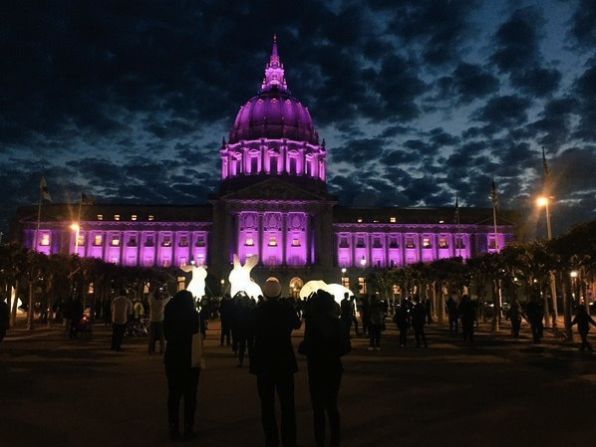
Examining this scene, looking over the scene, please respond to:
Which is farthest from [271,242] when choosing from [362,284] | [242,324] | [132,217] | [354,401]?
[354,401]

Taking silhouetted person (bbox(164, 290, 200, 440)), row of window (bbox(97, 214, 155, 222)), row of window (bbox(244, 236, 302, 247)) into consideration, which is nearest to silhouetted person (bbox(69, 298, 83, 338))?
silhouetted person (bbox(164, 290, 200, 440))

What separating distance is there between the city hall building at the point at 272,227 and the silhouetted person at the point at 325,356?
284 feet

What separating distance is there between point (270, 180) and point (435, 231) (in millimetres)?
32573

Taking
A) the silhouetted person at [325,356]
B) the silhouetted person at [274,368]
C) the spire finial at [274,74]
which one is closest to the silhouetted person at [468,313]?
the silhouetted person at [325,356]

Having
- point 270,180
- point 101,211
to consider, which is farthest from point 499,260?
point 101,211

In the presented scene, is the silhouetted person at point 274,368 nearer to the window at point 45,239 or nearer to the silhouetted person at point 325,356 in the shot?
the silhouetted person at point 325,356

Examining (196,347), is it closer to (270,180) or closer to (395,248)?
(270,180)

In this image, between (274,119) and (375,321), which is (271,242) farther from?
(375,321)

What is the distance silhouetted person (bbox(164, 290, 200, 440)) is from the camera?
29.3 ft

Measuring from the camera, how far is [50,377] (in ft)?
49.2

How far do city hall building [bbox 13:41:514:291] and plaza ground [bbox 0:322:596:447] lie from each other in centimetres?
7752

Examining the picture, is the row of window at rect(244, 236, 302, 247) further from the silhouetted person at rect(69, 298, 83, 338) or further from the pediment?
the silhouetted person at rect(69, 298, 83, 338)

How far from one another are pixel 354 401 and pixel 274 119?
11117cm

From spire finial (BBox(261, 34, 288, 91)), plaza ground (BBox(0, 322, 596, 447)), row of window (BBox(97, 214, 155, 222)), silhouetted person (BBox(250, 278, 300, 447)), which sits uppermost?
spire finial (BBox(261, 34, 288, 91))
